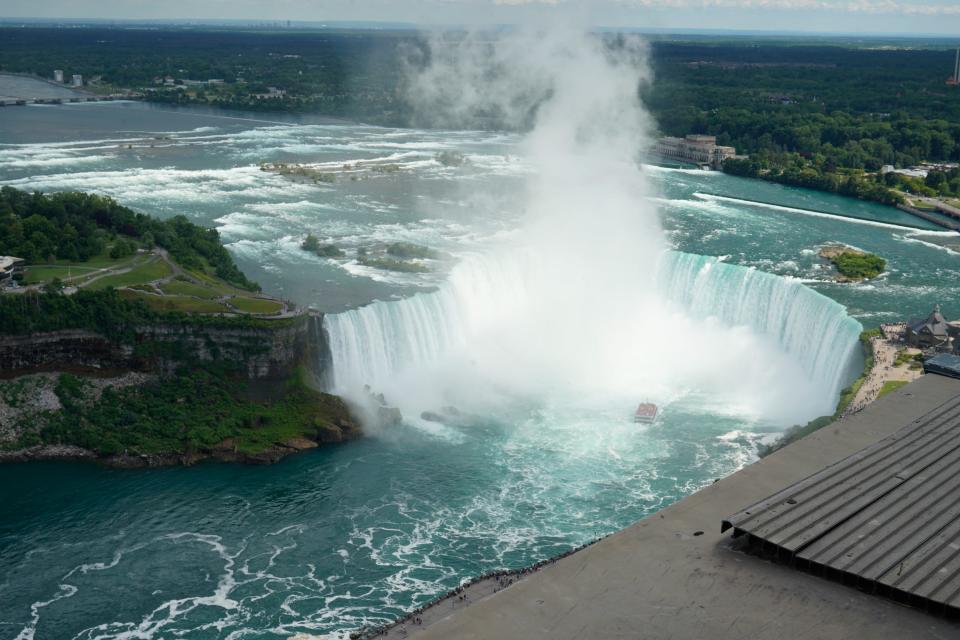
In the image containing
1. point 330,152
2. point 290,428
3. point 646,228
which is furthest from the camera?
point 330,152

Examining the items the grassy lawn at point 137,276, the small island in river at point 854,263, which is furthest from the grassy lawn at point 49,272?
the small island in river at point 854,263

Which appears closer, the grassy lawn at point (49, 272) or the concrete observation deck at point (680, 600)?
the concrete observation deck at point (680, 600)

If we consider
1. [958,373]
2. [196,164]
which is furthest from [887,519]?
[196,164]

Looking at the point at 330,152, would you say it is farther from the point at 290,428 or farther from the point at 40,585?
the point at 40,585

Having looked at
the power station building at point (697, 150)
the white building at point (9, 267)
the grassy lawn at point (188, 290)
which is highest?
the power station building at point (697, 150)

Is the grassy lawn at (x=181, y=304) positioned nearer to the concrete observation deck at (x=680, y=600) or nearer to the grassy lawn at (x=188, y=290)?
the grassy lawn at (x=188, y=290)

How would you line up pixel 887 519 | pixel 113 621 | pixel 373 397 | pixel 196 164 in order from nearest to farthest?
pixel 887 519
pixel 113 621
pixel 373 397
pixel 196 164
